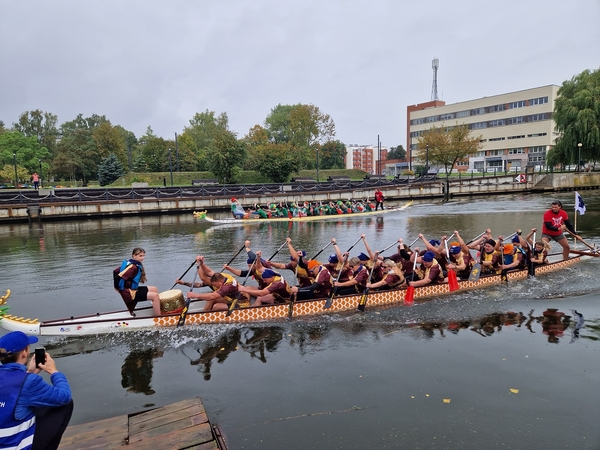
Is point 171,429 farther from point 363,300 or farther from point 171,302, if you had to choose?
point 363,300

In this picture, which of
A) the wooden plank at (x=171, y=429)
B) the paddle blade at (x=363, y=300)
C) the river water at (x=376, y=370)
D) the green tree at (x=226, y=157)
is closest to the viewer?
the wooden plank at (x=171, y=429)

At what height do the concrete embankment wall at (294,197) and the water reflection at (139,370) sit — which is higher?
the concrete embankment wall at (294,197)

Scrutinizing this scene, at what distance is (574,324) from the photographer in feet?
34.1

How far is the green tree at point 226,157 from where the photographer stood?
58125 mm

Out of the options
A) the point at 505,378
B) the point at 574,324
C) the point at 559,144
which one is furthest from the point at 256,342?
the point at 559,144

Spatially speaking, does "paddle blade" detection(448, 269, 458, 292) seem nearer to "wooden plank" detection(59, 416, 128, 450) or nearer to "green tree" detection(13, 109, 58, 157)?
"wooden plank" detection(59, 416, 128, 450)

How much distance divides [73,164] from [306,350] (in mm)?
73195

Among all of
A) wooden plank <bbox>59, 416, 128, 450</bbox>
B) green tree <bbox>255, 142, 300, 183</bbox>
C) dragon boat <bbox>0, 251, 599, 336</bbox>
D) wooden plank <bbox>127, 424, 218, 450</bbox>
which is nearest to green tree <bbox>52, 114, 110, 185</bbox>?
green tree <bbox>255, 142, 300, 183</bbox>

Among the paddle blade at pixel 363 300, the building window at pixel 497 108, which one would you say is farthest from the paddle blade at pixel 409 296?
the building window at pixel 497 108

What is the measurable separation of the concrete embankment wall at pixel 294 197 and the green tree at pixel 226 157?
1350 cm

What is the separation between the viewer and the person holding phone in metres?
3.44

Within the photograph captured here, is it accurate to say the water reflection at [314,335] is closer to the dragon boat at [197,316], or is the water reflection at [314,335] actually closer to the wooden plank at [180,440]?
the dragon boat at [197,316]

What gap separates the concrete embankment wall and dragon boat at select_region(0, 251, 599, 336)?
30.6m

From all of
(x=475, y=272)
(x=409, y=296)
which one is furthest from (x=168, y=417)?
(x=475, y=272)
